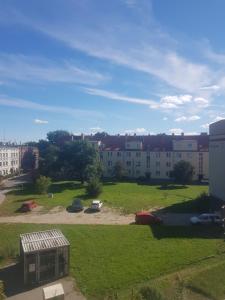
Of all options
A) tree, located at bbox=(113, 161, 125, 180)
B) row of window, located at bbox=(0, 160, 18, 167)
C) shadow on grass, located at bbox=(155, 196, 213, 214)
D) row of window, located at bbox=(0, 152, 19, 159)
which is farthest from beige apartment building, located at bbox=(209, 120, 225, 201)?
row of window, located at bbox=(0, 160, 18, 167)

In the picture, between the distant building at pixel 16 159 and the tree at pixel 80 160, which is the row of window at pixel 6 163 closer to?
the distant building at pixel 16 159

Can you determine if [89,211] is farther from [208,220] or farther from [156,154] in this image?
[156,154]

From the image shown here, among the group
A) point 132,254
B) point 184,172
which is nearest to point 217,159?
point 184,172

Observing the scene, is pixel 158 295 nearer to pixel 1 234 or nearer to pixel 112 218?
pixel 1 234

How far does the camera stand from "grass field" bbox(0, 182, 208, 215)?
41353mm

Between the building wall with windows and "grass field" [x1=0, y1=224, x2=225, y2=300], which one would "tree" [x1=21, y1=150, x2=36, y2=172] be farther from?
"grass field" [x1=0, y1=224, x2=225, y2=300]

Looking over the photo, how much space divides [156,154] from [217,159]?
31773 mm

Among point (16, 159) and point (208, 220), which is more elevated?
point (16, 159)

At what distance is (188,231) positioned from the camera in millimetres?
29156

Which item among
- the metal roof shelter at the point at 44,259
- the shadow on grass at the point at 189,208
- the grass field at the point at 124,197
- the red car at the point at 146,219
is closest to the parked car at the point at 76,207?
the grass field at the point at 124,197

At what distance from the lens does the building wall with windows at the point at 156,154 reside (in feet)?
236

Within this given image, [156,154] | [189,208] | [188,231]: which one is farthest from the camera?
[156,154]

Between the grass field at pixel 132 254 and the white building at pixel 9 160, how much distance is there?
198ft

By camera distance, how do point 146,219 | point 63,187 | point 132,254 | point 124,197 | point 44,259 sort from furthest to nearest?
point 63,187 → point 124,197 → point 146,219 → point 132,254 → point 44,259
